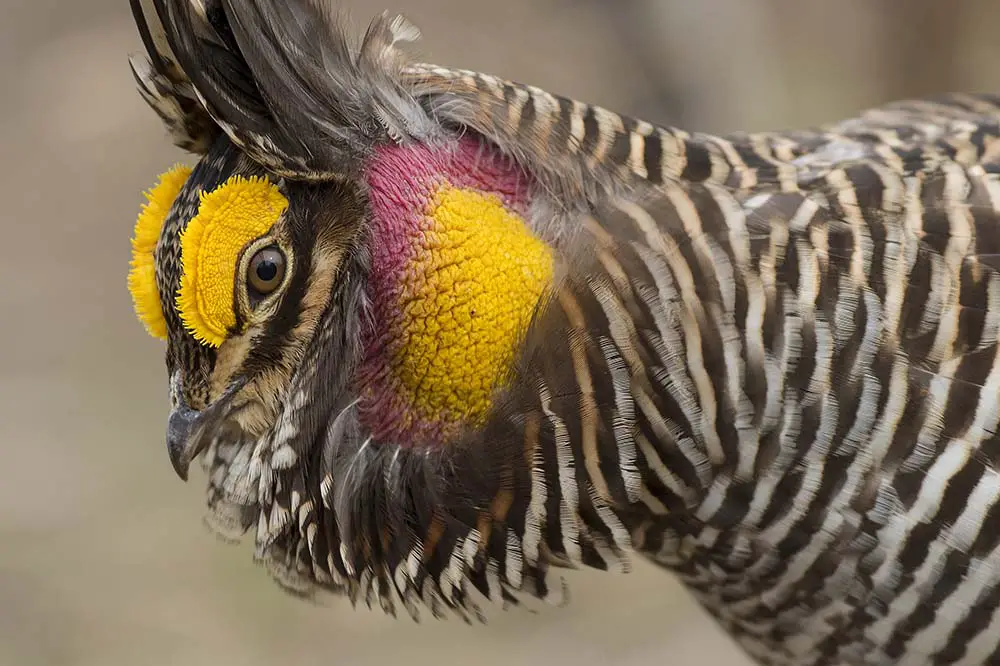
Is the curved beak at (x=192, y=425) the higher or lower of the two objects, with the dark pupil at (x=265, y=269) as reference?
lower

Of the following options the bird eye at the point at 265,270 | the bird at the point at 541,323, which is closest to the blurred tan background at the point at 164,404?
the bird at the point at 541,323

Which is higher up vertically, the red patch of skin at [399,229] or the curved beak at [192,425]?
the red patch of skin at [399,229]

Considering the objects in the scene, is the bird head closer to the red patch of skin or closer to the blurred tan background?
the red patch of skin

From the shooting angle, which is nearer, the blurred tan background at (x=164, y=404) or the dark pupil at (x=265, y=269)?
the dark pupil at (x=265, y=269)

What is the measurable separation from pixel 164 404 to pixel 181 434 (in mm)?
2787

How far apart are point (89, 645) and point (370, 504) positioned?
2276 millimetres

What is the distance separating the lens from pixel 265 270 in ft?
4.24

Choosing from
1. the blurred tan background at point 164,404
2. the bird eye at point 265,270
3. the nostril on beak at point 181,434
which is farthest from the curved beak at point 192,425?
the blurred tan background at point 164,404

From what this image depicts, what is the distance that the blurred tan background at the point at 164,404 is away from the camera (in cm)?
321

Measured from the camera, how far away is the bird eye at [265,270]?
1292mm

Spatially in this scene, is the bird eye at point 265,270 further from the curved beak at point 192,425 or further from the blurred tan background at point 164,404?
the blurred tan background at point 164,404

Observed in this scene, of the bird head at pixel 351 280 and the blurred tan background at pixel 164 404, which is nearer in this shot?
the bird head at pixel 351 280

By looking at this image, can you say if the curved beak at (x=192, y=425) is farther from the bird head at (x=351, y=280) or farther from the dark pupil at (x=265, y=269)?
the dark pupil at (x=265, y=269)

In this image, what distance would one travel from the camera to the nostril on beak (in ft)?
4.50
